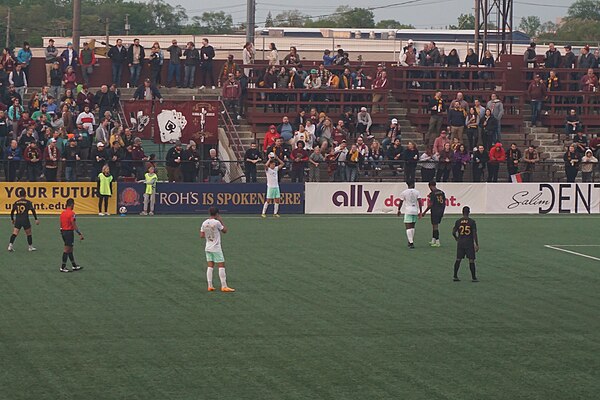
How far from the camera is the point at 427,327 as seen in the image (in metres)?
20.8

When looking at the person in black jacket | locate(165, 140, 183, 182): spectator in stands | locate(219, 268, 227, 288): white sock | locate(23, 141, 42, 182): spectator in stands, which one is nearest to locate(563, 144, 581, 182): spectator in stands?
the person in black jacket

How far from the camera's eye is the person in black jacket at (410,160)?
4272 cm

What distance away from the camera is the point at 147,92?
4488 centimetres

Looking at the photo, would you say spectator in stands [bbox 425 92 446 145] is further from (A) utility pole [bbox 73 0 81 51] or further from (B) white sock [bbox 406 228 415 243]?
(B) white sock [bbox 406 228 415 243]

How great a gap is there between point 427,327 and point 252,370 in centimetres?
463

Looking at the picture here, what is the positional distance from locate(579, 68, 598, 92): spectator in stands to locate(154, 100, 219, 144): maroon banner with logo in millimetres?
16219

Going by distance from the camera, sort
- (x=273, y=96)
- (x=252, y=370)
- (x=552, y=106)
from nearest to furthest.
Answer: (x=252, y=370), (x=273, y=96), (x=552, y=106)

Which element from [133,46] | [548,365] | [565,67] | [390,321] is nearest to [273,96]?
[133,46]

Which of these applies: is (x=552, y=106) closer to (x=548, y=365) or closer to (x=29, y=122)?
(x=29, y=122)

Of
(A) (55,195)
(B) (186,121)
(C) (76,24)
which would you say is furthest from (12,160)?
(C) (76,24)

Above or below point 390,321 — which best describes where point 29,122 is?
above

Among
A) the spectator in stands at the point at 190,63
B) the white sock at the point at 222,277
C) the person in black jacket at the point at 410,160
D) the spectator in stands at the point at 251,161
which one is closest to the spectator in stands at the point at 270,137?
the spectator in stands at the point at 251,161

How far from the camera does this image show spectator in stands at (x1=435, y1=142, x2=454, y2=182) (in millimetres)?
42938

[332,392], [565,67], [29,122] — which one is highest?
[565,67]
